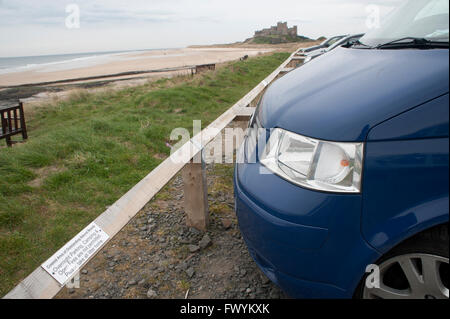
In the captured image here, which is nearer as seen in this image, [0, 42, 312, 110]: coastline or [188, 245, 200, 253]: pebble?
[188, 245, 200, 253]: pebble

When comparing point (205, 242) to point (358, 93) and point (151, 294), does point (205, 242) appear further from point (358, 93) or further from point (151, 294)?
point (358, 93)

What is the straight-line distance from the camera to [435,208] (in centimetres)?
125

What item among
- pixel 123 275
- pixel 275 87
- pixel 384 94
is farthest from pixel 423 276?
pixel 123 275

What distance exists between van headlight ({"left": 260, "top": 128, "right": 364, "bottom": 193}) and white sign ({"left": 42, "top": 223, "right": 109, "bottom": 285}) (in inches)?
37.3

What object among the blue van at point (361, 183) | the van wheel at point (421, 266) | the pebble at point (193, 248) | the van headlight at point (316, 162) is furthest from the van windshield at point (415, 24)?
the pebble at point (193, 248)

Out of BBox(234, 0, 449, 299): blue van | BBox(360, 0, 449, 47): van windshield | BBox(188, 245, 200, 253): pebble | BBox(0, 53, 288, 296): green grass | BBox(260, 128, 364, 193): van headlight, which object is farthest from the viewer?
BBox(0, 53, 288, 296): green grass

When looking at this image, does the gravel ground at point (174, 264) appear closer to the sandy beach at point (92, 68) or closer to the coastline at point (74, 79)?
the coastline at point (74, 79)

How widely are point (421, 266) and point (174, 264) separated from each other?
5.35ft

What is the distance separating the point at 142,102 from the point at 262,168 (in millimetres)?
7205

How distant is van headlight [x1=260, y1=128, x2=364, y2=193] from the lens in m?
1.40

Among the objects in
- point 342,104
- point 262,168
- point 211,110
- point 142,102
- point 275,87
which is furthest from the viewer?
point 142,102

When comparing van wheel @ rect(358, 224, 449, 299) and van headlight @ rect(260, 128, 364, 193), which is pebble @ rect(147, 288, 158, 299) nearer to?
van headlight @ rect(260, 128, 364, 193)

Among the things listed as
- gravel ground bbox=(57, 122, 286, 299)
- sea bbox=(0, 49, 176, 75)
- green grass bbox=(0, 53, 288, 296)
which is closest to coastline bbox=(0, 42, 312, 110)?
sea bbox=(0, 49, 176, 75)
